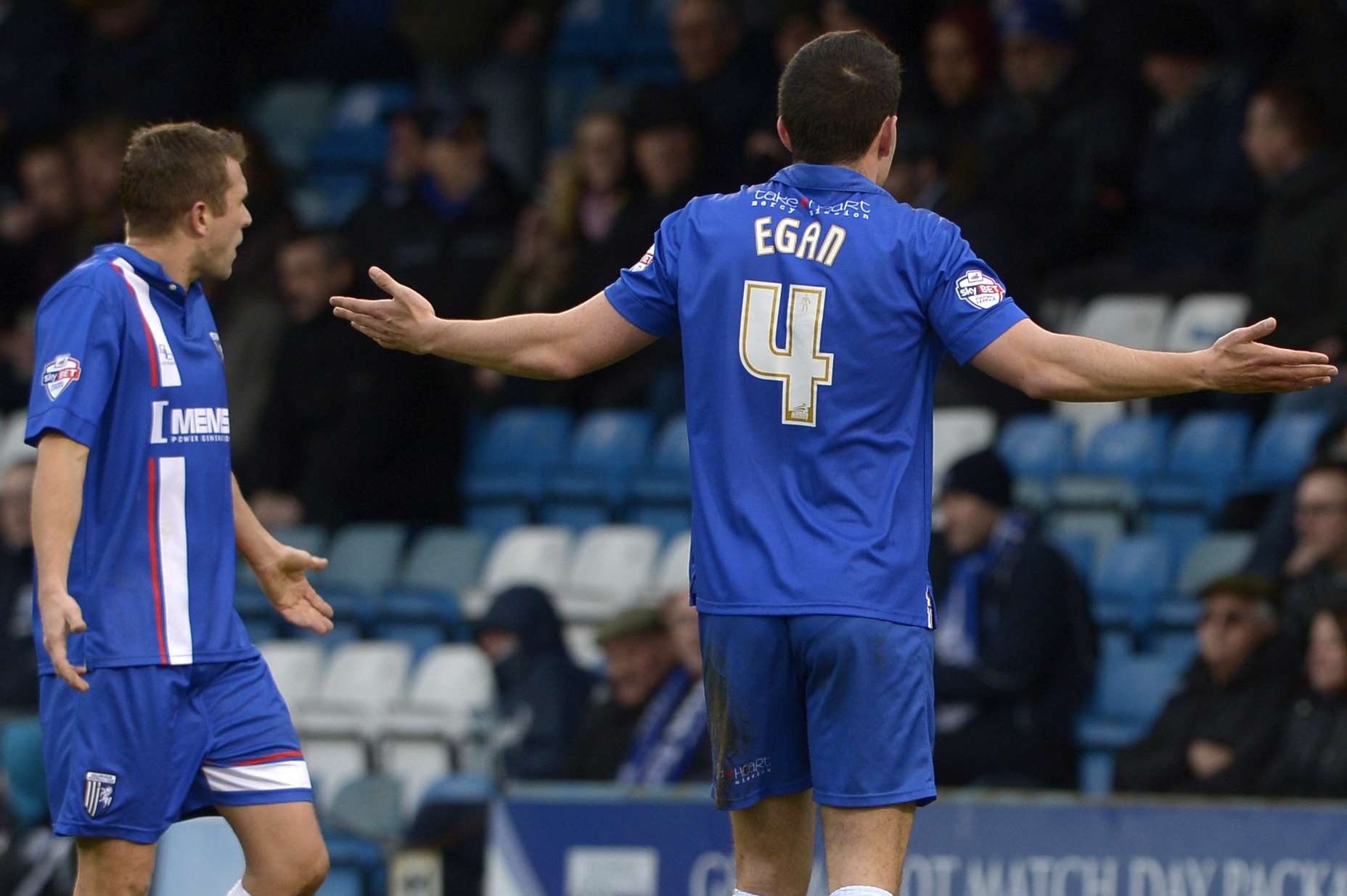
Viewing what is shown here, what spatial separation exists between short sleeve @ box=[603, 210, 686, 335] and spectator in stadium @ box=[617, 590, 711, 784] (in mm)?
4049

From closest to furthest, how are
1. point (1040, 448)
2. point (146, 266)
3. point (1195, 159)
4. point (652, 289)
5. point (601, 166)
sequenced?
point (652, 289), point (146, 266), point (1040, 448), point (1195, 159), point (601, 166)

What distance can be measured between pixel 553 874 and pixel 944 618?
1.95 metres

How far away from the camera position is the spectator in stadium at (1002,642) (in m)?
8.41

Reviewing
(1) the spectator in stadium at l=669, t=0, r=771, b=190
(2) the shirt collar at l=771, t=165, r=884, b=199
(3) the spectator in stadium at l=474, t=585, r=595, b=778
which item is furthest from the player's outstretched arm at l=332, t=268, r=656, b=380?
(1) the spectator in stadium at l=669, t=0, r=771, b=190

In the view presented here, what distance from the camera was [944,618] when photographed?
28.6 feet

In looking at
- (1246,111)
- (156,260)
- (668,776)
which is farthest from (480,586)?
(156,260)

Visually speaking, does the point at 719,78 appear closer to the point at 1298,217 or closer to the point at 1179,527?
the point at 1298,217

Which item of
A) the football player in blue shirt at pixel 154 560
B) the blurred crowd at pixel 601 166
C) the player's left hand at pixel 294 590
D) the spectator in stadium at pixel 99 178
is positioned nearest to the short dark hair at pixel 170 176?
the football player in blue shirt at pixel 154 560

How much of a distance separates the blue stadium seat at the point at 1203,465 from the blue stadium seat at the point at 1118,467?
0.07 metres

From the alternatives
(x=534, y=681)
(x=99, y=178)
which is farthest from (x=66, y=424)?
(x=99, y=178)

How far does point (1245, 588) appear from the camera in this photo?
801 cm

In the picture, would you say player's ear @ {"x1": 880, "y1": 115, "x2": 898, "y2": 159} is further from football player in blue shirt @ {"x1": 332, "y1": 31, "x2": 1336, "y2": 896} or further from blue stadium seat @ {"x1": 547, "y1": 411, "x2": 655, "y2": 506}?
blue stadium seat @ {"x1": 547, "y1": 411, "x2": 655, "y2": 506}

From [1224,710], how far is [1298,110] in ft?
9.35

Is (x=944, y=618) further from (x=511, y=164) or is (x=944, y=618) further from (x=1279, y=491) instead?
(x=511, y=164)
